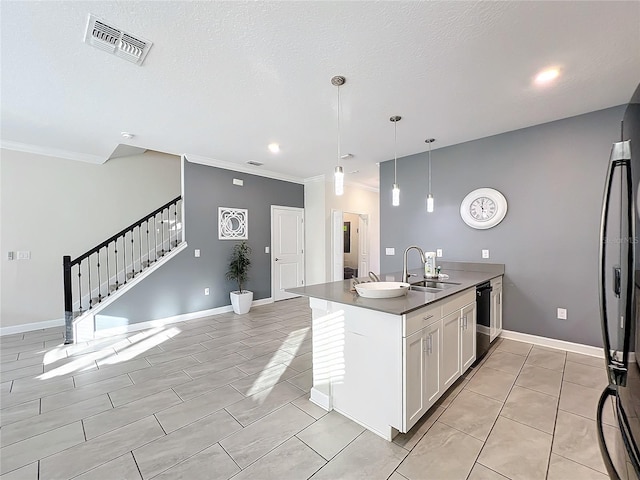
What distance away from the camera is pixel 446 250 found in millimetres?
4082

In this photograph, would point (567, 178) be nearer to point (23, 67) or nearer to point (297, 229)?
point (297, 229)

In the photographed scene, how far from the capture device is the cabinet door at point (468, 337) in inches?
96.0

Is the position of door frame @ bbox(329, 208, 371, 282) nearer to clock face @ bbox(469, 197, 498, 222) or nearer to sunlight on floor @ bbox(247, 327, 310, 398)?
sunlight on floor @ bbox(247, 327, 310, 398)

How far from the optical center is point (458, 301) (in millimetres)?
2352

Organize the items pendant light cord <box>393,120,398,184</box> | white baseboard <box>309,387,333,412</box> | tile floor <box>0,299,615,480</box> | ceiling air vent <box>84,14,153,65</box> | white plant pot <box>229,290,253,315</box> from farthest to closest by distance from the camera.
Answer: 1. white plant pot <box>229,290,253,315</box>
2. pendant light cord <box>393,120,398,184</box>
3. white baseboard <box>309,387,333,412</box>
4. ceiling air vent <box>84,14,153,65</box>
5. tile floor <box>0,299,615,480</box>

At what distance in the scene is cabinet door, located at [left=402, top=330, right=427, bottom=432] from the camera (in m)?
1.71

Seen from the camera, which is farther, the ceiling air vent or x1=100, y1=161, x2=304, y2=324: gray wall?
x1=100, y1=161, x2=304, y2=324: gray wall

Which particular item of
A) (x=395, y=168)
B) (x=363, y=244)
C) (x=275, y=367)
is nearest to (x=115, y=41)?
(x=275, y=367)

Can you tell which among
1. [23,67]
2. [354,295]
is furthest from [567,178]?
[23,67]

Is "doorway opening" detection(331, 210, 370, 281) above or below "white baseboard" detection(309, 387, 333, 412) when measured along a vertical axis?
above

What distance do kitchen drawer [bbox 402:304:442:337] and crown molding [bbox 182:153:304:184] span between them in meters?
4.36

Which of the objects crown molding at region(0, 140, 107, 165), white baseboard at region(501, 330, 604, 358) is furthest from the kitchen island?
crown molding at region(0, 140, 107, 165)

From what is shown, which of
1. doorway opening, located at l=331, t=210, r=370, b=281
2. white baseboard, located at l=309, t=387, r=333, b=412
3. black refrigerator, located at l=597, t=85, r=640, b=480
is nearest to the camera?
black refrigerator, located at l=597, t=85, r=640, b=480

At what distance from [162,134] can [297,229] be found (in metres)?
3.26
